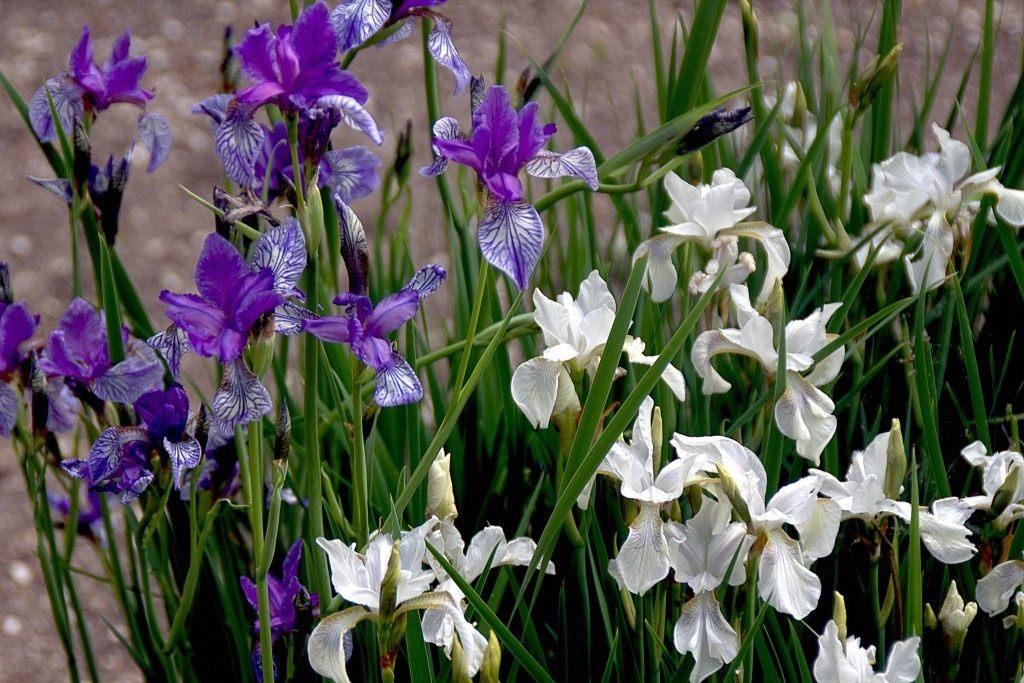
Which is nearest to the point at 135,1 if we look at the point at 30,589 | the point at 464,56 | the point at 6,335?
the point at 464,56

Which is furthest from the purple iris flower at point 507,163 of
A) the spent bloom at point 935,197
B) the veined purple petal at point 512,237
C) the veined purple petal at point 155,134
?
the spent bloom at point 935,197

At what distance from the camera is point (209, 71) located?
3.01m

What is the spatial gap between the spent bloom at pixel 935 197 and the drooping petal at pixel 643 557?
1.61 feet

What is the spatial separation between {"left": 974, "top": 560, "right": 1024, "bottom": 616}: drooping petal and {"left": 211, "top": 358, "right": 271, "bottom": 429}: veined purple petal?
20.8 inches

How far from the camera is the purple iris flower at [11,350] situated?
91 cm

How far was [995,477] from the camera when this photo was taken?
836 millimetres

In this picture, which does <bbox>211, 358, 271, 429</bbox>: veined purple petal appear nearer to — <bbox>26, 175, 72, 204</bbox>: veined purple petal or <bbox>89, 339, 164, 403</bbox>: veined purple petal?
<bbox>89, 339, 164, 403</bbox>: veined purple petal

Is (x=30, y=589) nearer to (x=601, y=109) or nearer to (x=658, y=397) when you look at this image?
(x=658, y=397)

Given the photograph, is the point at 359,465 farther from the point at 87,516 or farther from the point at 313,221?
the point at 87,516

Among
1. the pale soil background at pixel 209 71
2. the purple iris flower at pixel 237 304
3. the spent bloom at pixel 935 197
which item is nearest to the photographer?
the purple iris flower at pixel 237 304

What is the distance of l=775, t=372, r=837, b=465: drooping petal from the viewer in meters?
0.86

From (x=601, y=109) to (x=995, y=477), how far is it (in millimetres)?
2274

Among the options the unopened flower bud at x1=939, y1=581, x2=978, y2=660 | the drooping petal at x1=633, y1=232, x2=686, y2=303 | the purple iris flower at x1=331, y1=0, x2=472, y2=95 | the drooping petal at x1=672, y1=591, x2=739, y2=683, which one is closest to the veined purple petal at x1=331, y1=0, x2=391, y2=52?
the purple iris flower at x1=331, y1=0, x2=472, y2=95

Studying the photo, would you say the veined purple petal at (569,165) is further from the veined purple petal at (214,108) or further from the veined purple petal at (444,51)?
the veined purple petal at (214,108)
